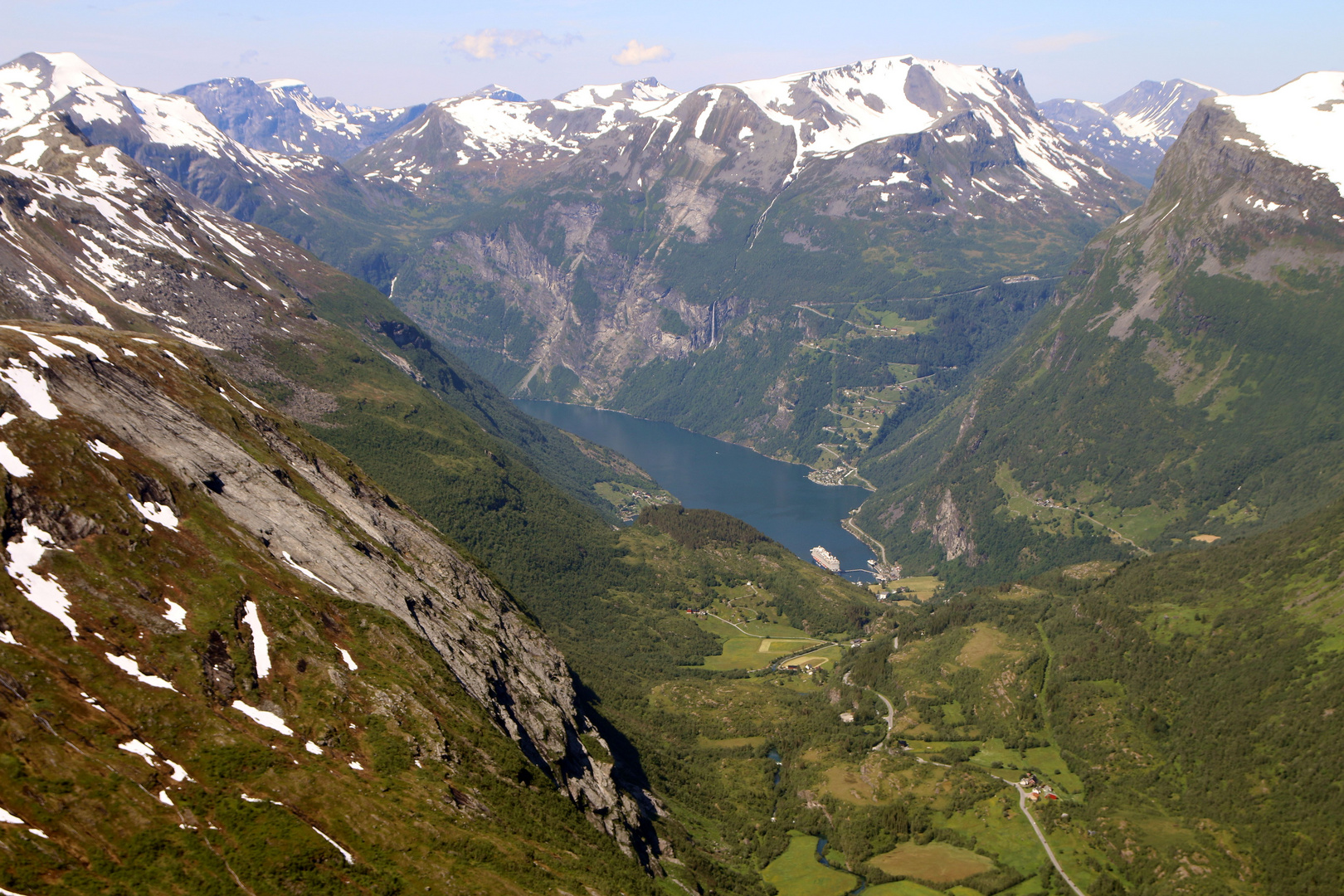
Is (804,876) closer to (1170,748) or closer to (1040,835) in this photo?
(1040,835)

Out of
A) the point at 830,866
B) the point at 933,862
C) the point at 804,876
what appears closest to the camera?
the point at 804,876

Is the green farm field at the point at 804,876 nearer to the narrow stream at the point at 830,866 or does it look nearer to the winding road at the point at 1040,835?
the narrow stream at the point at 830,866

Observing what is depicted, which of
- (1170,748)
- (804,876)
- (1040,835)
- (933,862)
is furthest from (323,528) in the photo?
(1170,748)

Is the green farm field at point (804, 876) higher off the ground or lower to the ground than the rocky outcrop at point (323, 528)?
lower

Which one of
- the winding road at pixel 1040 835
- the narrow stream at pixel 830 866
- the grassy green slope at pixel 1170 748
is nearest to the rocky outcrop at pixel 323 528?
the narrow stream at pixel 830 866

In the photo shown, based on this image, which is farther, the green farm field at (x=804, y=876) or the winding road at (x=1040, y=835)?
the green farm field at (x=804, y=876)

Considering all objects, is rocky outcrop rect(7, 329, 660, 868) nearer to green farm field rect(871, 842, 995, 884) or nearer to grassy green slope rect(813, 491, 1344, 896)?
green farm field rect(871, 842, 995, 884)

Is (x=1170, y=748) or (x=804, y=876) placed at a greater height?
(x=1170, y=748)

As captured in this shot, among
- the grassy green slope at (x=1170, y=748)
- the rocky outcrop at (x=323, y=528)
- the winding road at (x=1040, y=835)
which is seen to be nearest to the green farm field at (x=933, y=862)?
the grassy green slope at (x=1170, y=748)

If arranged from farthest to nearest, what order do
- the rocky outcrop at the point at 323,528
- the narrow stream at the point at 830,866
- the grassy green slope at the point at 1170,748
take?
1. the narrow stream at the point at 830,866
2. the grassy green slope at the point at 1170,748
3. the rocky outcrop at the point at 323,528

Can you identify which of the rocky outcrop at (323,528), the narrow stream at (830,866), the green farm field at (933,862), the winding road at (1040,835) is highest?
the rocky outcrop at (323,528)

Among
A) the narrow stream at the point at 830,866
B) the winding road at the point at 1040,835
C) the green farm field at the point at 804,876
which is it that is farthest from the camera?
the narrow stream at the point at 830,866
